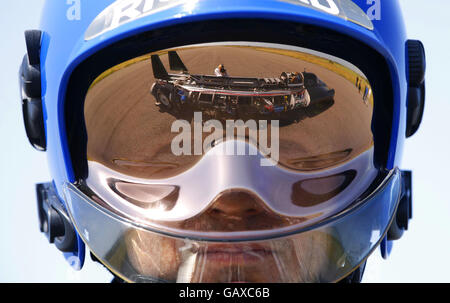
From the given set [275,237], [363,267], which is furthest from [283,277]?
[363,267]

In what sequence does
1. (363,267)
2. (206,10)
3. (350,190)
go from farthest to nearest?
(363,267)
(350,190)
(206,10)

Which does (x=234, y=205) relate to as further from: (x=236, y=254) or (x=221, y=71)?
(x=221, y=71)

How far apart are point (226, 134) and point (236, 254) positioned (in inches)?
9.5

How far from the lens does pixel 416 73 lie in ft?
3.72

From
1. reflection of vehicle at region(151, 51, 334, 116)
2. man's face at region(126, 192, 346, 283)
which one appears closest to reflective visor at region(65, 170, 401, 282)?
man's face at region(126, 192, 346, 283)

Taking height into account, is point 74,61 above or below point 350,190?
above

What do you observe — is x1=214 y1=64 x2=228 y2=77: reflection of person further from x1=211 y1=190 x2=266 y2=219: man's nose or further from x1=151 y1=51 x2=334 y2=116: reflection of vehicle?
x1=211 y1=190 x2=266 y2=219: man's nose

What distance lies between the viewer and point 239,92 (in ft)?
3.42

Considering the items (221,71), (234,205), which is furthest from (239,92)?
(234,205)

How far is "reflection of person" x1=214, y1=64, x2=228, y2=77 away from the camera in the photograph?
1003mm

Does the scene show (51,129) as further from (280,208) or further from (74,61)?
(280,208)

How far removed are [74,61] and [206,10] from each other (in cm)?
25

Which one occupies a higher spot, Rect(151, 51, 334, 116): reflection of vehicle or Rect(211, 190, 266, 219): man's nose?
Rect(151, 51, 334, 116): reflection of vehicle

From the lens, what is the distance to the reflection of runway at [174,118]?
99 cm
